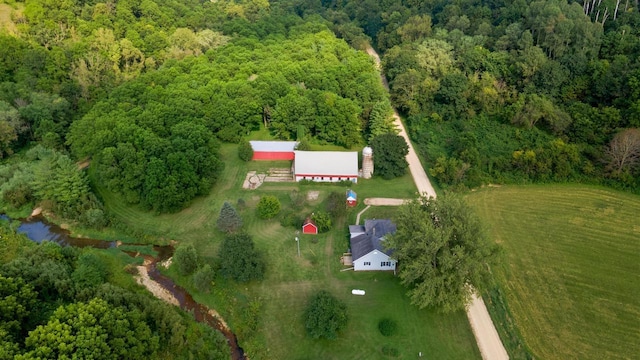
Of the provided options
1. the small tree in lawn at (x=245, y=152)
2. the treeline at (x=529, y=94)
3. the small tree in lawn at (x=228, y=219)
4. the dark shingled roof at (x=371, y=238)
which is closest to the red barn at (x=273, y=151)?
the small tree in lawn at (x=245, y=152)

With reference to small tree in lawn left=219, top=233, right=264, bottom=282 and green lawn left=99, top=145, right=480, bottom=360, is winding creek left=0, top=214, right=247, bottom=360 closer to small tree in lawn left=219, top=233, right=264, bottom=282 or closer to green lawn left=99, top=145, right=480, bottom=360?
green lawn left=99, top=145, right=480, bottom=360

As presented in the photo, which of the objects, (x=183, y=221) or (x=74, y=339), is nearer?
(x=74, y=339)

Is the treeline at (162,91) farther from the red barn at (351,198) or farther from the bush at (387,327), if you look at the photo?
the bush at (387,327)

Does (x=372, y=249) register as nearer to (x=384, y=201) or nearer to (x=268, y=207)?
(x=384, y=201)

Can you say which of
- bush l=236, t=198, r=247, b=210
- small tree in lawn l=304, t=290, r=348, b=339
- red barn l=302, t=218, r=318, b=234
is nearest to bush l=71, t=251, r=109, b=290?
bush l=236, t=198, r=247, b=210

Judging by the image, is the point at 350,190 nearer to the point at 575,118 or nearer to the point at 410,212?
the point at 410,212

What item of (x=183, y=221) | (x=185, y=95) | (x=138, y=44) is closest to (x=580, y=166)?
(x=183, y=221)
